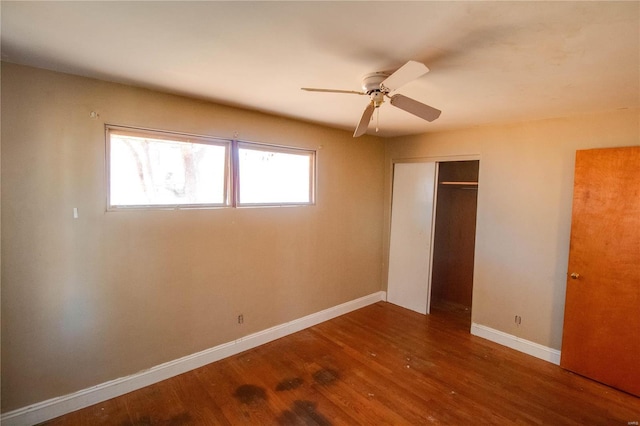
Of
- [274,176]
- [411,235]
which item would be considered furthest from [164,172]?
[411,235]

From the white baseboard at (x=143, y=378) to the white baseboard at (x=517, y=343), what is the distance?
1.92 metres

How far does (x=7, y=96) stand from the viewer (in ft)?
6.18

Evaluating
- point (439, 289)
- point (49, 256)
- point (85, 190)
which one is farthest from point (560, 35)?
point (439, 289)

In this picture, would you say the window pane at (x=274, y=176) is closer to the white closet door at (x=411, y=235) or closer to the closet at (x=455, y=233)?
the white closet door at (x=411, y=235)

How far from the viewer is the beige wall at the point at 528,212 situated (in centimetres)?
285

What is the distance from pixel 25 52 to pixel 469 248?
16.4 ft

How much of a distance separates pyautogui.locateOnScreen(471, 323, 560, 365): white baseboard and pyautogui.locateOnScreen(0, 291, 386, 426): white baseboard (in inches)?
75.5

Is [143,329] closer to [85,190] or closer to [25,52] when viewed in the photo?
[85,190]

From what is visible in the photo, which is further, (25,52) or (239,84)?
(239,84)

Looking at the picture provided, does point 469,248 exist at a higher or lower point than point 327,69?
lower

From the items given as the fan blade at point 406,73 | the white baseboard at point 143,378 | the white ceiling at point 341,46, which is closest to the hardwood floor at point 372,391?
the white baseboard at point 143,378

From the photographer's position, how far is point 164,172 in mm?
2574

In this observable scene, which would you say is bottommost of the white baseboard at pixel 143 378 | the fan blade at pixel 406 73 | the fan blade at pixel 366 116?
the white baseboard at pixel 143 378

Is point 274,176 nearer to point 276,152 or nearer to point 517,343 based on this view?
point 276,152
